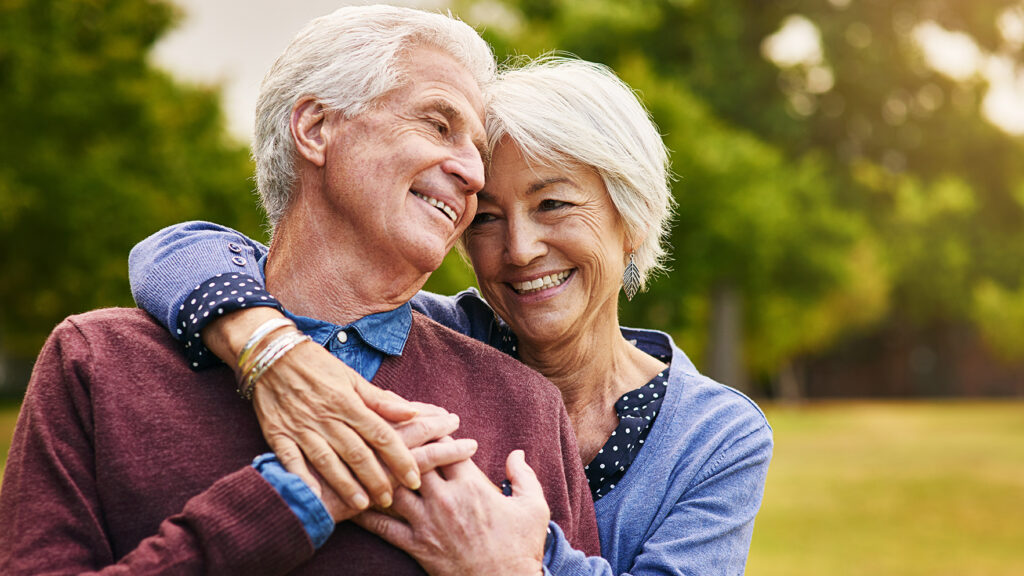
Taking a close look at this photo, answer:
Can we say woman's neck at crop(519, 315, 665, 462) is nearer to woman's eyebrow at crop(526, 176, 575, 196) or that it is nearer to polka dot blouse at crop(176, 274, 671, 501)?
polka dot blouse at crop(176, 274, 671, 501)

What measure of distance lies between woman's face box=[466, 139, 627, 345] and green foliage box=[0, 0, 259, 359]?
45.3 feet

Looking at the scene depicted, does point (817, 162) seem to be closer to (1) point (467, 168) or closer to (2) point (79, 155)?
(2) point (79, 155)

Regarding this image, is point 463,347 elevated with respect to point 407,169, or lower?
lower

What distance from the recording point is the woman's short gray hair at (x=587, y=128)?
8.64 feet

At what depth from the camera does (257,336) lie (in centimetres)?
198

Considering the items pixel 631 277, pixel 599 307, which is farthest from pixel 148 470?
pixel 631 277

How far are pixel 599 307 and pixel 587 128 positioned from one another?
1.82 feet

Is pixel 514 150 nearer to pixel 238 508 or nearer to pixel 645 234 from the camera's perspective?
pixel 645 234

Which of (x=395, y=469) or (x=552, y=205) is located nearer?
(x=395, y=469)

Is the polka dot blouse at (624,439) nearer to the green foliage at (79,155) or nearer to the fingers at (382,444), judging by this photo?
the fingers at (382,444)

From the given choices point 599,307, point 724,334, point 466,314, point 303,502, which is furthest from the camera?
point 724,334

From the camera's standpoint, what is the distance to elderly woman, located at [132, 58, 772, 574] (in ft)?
8.29

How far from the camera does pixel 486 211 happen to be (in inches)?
108

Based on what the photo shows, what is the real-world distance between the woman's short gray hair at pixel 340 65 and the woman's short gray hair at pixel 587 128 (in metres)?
0.24
